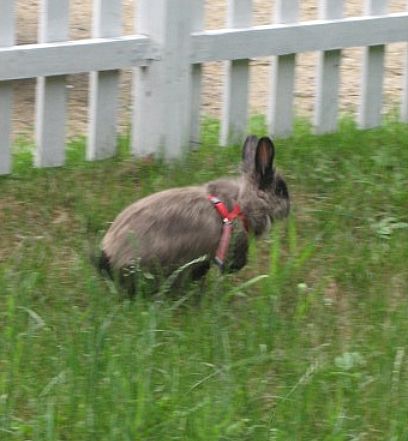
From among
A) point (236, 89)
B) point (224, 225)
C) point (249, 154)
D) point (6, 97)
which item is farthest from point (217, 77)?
point (224, 225)

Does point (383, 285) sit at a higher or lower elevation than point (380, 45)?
lower

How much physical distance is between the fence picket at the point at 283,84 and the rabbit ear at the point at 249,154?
119 centimetres

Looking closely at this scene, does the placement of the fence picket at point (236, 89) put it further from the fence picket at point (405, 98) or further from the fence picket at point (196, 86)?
the fence picket at point (405, 98)

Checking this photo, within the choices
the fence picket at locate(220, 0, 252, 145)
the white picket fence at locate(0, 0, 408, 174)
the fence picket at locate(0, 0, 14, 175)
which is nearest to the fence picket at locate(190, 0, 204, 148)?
the white picket fence at locate(0, 0, 408, 174)

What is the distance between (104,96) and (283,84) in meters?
0.94

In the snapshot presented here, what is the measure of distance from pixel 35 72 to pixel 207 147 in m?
0.91

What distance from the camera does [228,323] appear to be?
15.0 ft

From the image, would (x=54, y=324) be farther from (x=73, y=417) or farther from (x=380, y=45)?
(x=380, y=45)

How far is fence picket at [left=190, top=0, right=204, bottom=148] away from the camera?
5.98 m

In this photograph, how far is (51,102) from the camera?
568 centimetres

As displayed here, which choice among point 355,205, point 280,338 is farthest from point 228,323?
point 355,205

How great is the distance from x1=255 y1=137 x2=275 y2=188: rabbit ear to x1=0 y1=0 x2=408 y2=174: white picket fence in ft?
3.03

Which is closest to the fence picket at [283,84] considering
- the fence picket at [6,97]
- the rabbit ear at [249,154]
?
the rabbit ear at [249,154]

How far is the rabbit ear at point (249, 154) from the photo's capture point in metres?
5.09
